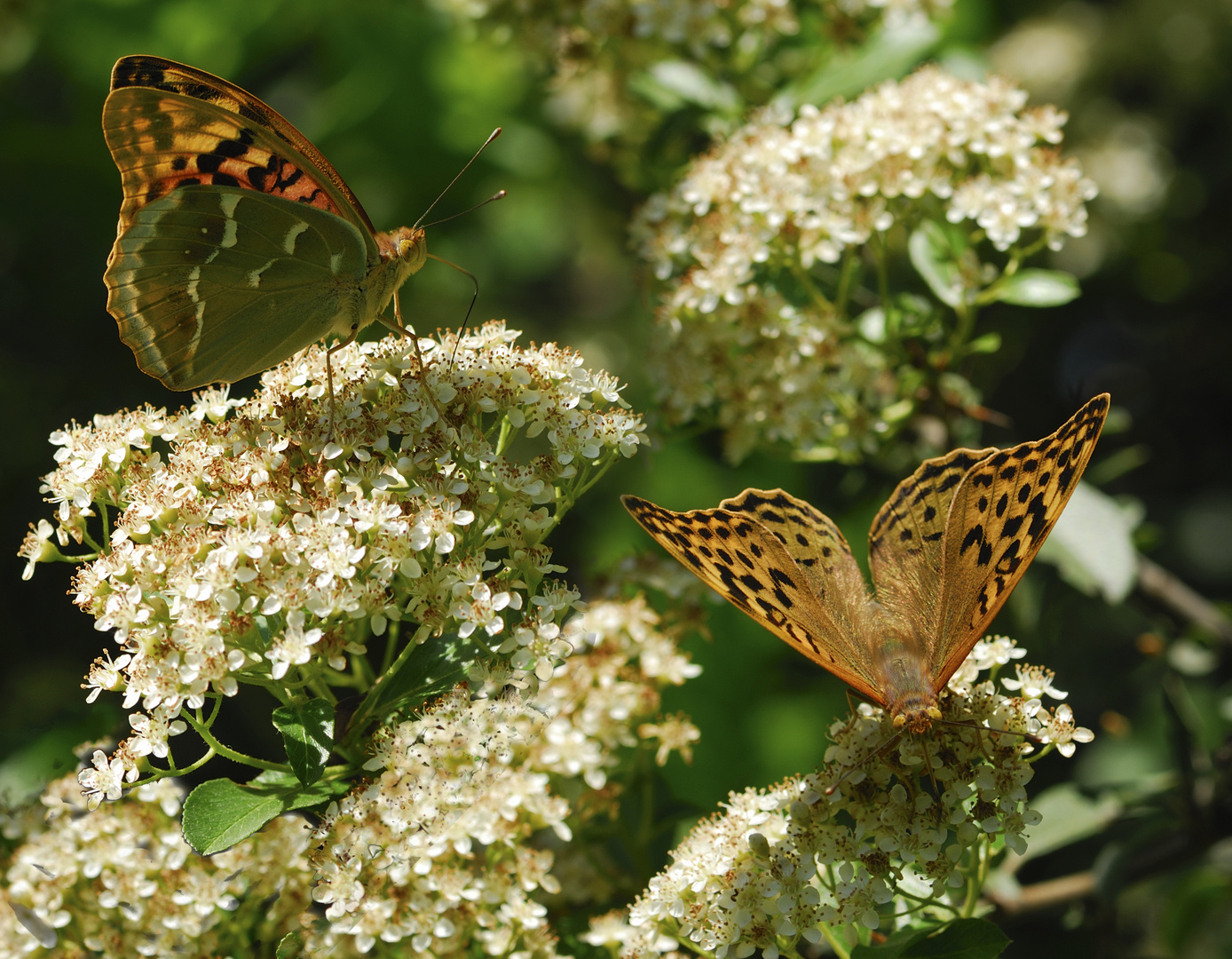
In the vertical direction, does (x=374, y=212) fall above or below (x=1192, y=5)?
below

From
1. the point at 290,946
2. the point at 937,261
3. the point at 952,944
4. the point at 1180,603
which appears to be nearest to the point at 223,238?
the point at 290,946

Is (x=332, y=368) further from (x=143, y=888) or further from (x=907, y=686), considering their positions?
(x=907, y=686)

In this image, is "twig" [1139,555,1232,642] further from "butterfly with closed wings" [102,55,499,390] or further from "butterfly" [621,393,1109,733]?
"butterfly with closed wings" [102,55,499,390]

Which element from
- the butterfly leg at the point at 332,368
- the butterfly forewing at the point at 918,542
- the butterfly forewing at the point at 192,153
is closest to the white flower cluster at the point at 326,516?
the butterfly leg at the point at 332,368

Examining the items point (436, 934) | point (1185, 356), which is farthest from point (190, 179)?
point (1185, 356)

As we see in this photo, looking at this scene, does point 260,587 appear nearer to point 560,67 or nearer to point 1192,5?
point 560,67
